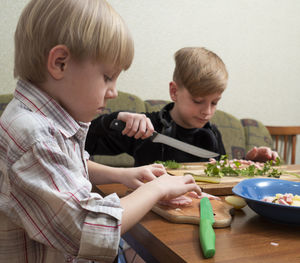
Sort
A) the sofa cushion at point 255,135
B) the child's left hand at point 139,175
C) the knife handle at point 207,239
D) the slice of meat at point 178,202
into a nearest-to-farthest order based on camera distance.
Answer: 1. the knife handle at point 207,239
2. the slice of meat at point 178,202
3. the child's left hand at point 139,175
4. the sofa cushion at point 255,135

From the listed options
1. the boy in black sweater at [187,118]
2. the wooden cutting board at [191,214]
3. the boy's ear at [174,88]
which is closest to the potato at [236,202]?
the wooden cutting board at [191,214]

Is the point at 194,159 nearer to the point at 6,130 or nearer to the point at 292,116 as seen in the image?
the point at 6,130

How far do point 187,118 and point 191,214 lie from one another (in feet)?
3.22

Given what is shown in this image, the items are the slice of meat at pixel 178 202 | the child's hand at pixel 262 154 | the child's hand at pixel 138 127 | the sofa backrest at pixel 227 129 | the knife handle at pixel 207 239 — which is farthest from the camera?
the sofa backrest at pixel 227 129

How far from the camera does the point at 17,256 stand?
2.15ft

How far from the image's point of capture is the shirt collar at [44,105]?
0.67 meters

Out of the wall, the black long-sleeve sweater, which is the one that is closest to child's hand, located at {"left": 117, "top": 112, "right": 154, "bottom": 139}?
the black long-sleeve sweater

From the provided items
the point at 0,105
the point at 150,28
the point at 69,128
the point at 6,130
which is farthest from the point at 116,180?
the point at 150,28

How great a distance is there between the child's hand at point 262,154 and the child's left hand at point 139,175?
78 cm

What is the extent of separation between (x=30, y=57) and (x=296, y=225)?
25.6 inches

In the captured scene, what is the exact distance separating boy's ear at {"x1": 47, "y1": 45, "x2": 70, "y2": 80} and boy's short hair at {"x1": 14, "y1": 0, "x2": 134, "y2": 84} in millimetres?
12

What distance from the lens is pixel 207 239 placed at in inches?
22.2

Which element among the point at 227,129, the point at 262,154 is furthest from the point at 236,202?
the point at 227,129

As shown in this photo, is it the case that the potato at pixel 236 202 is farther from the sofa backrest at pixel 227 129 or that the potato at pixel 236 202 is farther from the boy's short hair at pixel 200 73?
the sofa backrest at pixel 227 129
